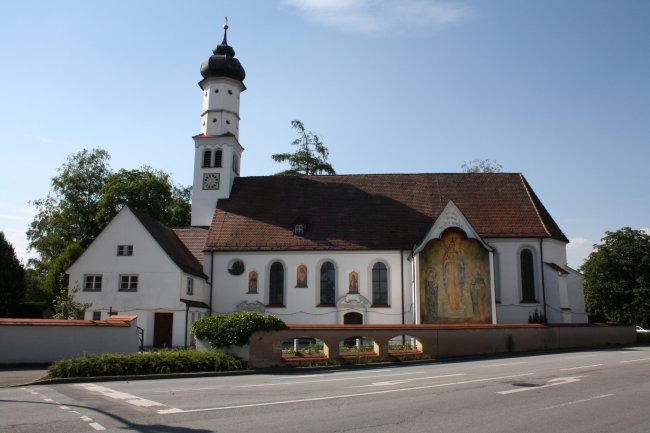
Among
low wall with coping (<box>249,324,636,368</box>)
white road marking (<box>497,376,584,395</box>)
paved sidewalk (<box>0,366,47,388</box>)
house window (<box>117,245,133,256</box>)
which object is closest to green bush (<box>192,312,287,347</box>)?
low wall with coping (<box>249,324,636,368</box>)

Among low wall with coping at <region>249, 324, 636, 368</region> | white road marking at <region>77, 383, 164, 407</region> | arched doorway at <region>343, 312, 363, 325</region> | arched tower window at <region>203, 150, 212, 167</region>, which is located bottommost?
white road marking at <region>77, 383, 164, 407</region>

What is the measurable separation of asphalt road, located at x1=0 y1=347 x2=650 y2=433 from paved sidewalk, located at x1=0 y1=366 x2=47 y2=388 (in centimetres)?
132

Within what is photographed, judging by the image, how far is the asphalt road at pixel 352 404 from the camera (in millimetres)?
9375

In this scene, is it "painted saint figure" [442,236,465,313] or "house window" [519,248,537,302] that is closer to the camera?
"painted saint figure" [442,236,465,313]

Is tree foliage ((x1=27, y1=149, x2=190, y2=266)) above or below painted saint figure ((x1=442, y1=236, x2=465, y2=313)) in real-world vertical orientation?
above

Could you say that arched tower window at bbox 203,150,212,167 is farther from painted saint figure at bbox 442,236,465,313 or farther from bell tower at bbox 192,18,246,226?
painted saint figure at bbox 442,236,465,313

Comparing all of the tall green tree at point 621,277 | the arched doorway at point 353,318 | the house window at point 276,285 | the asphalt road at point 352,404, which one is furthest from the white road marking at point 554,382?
the tall green tree at point 621,277

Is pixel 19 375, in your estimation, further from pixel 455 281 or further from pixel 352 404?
pixel 455 281

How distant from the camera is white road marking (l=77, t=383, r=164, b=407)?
39.1ft

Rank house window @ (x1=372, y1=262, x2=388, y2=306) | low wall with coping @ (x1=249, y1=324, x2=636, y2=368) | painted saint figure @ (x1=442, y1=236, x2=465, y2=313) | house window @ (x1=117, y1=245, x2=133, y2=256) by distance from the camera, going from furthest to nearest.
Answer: house window @ (x1=372, y1=262, x2=388, y2=306)
house window @ (x1=117, y1=245, x2=133, y2=256)
painted saint figure @ (x1=442, y1=236, x2=465, y2=313)
low wall with coping @ (x1=249, y1=324, x2=636, y2=368)

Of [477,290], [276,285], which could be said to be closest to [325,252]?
[276,285]

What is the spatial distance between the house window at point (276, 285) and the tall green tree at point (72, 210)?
24.4 meters

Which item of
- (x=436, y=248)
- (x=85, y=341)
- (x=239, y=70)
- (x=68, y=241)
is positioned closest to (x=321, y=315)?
(x=436, y=248)

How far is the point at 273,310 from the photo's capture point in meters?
34.6
